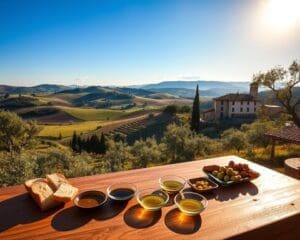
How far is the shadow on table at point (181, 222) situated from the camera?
1.58 m

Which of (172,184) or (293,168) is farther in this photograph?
(293,168)

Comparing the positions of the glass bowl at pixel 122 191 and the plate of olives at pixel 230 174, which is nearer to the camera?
the glass bowl at pixel 122 191

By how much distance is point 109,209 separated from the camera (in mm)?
1854

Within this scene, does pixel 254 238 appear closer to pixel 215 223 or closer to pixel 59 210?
pixel 215 223

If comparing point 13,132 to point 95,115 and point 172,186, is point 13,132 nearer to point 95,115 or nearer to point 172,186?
point 172,186

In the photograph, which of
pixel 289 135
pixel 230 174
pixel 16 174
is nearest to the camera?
pixel 230 174

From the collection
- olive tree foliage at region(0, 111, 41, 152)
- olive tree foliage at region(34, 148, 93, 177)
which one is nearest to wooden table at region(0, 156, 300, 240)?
olive tree foliage at region(34, 148, 93, 177)

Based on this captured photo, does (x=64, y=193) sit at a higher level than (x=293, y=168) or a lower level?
higher

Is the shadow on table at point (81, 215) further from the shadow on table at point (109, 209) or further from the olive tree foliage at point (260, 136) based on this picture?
the olive tree foliage at point (260, 136)

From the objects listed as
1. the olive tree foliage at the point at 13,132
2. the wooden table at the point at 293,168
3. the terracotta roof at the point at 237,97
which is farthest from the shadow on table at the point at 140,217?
the terracotta roof at the point at 237,97

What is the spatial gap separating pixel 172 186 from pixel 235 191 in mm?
642

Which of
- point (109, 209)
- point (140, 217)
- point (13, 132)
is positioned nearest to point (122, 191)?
point (109, 209)

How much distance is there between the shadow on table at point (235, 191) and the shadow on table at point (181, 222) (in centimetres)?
46

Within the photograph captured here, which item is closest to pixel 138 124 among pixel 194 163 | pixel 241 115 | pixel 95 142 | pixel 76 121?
pixel 95 142
